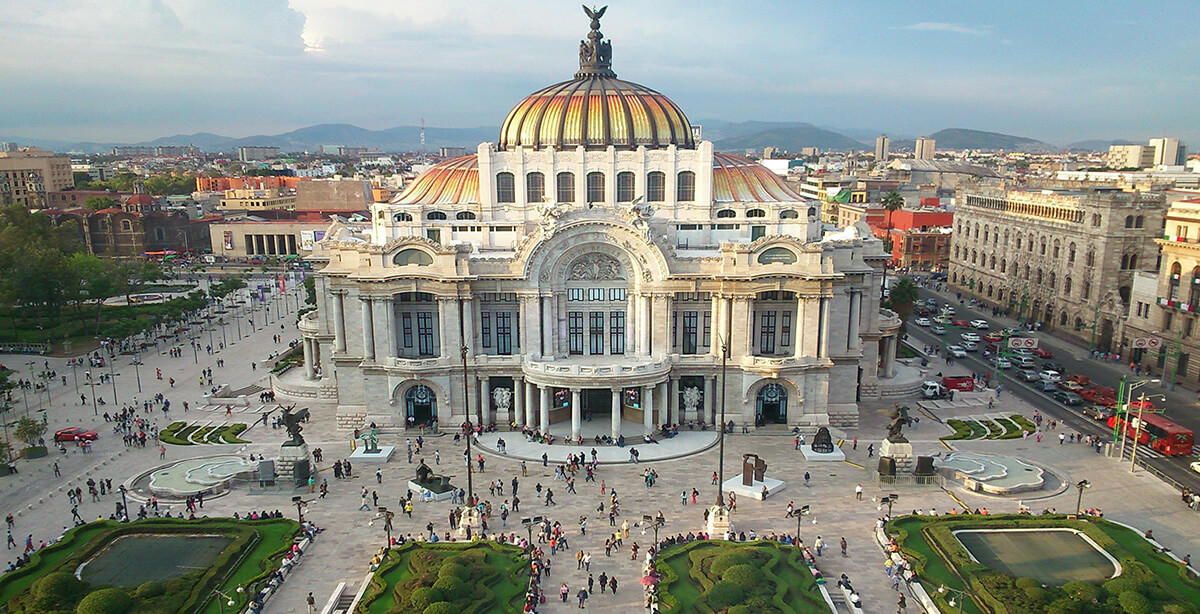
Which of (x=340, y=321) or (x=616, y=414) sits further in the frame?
(x=340, y=321)

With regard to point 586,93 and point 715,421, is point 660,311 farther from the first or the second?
Result: point 586,93

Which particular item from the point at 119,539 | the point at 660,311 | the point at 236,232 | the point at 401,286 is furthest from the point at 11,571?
the point at 236,232

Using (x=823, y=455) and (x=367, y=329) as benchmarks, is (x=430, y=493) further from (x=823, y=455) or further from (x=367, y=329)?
(x=823, y=455)

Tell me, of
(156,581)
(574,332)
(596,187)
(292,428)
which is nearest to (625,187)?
(596,187)

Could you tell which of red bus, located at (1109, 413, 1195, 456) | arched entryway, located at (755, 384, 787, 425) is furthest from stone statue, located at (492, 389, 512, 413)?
red bus, located at (1109, 413, 1195, 456)

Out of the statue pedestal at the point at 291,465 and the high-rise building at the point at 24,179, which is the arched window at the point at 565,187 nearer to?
the statue pedestal at the point at 291,465

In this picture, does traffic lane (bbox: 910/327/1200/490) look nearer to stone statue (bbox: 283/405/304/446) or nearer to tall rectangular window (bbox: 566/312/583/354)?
tall rectangular window (bbox: 566/312/583/354)

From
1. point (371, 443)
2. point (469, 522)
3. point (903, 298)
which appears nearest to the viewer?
point (469, 522)
